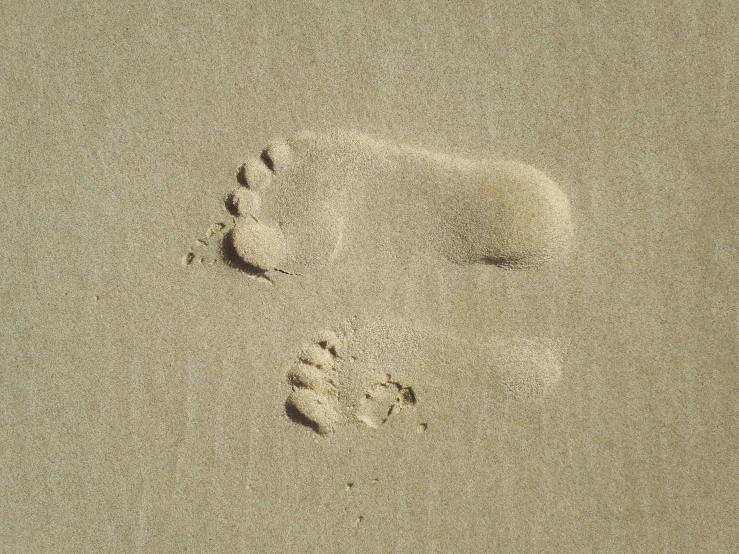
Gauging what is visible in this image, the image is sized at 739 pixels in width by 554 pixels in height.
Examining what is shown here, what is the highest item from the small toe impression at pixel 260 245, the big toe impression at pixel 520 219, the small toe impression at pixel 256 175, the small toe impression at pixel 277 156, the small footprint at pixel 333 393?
the big toe impression at pixel 520 219

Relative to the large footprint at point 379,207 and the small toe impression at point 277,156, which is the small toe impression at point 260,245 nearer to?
the large footprint at point 379,207

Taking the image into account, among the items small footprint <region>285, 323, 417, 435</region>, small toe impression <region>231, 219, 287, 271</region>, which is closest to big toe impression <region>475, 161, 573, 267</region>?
small footprint <region>285, 323, 417, 435</region>

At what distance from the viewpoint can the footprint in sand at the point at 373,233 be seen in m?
1.30

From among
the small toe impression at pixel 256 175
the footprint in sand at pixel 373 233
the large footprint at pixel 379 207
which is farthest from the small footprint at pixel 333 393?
the small toe impression at pixel 256 175

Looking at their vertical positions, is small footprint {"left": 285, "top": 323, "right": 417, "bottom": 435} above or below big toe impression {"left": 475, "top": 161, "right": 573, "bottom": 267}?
below

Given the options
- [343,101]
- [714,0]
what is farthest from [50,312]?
[714,0]

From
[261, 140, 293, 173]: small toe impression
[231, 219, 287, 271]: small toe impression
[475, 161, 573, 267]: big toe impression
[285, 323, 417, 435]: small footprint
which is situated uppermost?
[475, 161, 573, 267]: big toe impression

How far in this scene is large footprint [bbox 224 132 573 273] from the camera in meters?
1.30

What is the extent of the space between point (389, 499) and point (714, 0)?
1.76m

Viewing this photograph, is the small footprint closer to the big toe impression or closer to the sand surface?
the sand surface

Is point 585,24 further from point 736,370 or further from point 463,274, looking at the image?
point 736,370

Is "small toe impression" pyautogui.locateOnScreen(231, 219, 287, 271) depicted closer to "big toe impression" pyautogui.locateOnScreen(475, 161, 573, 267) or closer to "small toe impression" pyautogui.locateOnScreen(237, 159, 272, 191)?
"small toe impression" pyautogui.locateOnScreen(237, 159, 272, 191)

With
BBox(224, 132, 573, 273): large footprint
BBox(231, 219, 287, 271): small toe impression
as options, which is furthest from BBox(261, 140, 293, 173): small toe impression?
BBox(231, 219, 287, 271): small toe impression

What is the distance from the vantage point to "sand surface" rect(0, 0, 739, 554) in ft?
4.31
